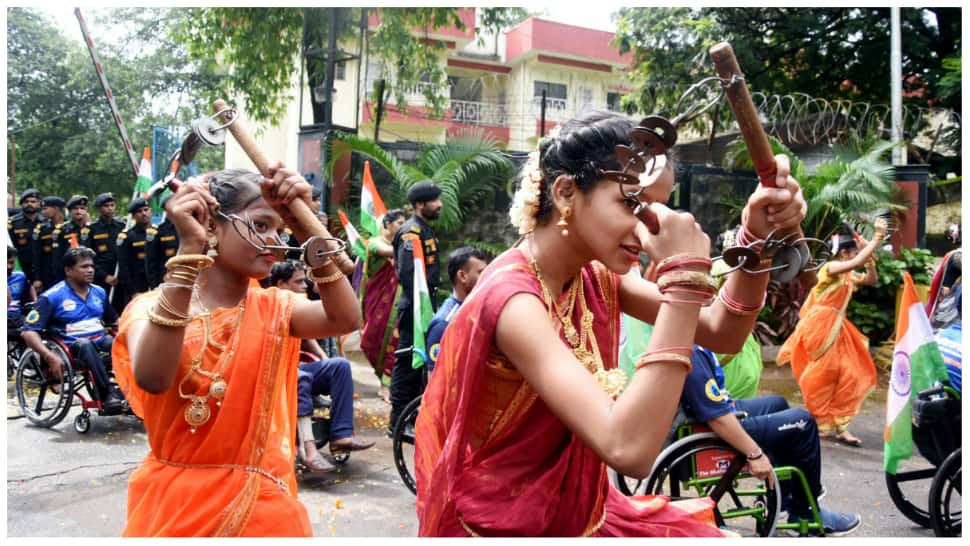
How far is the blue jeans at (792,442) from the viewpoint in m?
4.36

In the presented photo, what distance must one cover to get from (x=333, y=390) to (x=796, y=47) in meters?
13.4

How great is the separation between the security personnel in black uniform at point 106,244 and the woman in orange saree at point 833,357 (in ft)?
23.4

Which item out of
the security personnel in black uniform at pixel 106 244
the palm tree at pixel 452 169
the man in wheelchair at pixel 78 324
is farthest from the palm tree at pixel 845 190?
the security personnel in black uniform at pixel 106 244

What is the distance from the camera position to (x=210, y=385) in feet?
7.79

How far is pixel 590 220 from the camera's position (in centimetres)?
184

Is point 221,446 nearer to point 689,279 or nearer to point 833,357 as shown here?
point 689,279

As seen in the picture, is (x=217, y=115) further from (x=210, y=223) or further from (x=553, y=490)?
(x=553, y=490)

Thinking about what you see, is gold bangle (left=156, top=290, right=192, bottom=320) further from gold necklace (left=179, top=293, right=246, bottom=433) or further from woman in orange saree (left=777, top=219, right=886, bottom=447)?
woman in orange saree (left=777, top=219, right=886, bottom=447)

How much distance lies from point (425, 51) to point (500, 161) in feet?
10.2

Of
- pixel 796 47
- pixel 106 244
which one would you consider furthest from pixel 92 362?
pixel 796 47

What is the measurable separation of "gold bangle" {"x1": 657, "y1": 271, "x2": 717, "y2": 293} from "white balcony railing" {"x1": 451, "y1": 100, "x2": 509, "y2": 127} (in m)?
20.6

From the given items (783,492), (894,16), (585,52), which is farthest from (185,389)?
(585,52)

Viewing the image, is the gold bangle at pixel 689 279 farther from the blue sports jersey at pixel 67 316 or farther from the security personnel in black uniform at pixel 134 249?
the security personnel in black uniform at pixel 134 249

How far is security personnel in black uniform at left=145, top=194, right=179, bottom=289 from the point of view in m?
7.84
